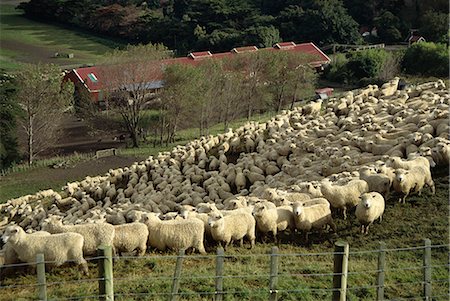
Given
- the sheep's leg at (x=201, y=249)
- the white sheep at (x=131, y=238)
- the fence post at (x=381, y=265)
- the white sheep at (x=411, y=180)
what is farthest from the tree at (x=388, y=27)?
the fence post at (x=381, y=265)

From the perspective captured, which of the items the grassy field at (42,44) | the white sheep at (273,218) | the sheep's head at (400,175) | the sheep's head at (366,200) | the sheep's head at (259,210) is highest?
the sheep's head at (400,175)

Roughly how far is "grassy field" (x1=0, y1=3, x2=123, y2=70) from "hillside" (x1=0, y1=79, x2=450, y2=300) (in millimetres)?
39572

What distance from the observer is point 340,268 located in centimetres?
767

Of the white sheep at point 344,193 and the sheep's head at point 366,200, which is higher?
the sheep's head at point 366,200

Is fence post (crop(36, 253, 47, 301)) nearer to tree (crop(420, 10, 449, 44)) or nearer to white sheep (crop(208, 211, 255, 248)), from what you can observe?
white sheep (crop(208, 211, 255, 248))

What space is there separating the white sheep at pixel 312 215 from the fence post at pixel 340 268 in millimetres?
4193

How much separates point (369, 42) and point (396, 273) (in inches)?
1977

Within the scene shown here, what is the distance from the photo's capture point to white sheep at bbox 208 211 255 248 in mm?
11445

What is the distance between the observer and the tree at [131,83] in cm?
3425

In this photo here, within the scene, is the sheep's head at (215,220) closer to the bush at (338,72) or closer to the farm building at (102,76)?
the farm building at (102,76)

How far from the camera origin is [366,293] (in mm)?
9891

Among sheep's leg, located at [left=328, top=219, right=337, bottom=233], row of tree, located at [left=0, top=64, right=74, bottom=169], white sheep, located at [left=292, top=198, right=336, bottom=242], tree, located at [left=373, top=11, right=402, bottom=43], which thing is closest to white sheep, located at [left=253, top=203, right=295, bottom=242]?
white sheep, located at [left=292, top=198, right=336, bottom=242]

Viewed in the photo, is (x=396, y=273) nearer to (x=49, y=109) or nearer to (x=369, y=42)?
(x=49, y=109)

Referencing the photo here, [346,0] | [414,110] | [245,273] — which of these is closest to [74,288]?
[245,273]
